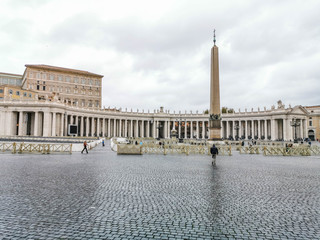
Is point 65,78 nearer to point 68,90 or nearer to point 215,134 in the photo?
point 68,90

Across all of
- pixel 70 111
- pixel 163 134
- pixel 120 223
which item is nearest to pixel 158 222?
pixel 120 223

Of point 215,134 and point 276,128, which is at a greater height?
point 276,128

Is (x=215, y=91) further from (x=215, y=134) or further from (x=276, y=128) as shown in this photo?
(x=276, y=128)

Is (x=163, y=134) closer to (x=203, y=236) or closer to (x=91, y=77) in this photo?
(x=91, y=77)

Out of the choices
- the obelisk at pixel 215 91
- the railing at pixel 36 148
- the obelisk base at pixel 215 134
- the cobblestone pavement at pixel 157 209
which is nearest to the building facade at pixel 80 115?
the obelisk base at pixel 215 134

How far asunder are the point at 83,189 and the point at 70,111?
62.5m

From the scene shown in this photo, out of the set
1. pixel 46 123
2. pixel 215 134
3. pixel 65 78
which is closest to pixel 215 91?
pixel 215 134

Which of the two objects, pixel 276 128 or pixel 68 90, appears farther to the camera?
pixel 68 90

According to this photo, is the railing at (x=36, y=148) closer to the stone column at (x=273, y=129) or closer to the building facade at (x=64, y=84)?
the building facade at (x=64, y=84)

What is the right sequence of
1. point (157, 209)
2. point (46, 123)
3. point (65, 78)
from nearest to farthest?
point (157, 209), point (46, 123), point (65, 78)

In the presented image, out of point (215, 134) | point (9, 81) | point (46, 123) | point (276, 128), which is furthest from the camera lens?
point (9, 81)

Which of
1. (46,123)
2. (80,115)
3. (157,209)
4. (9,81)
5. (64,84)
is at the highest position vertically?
(9,81)

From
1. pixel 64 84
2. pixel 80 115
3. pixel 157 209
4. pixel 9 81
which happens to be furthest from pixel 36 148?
pixel 9 81

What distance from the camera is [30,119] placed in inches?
2677
